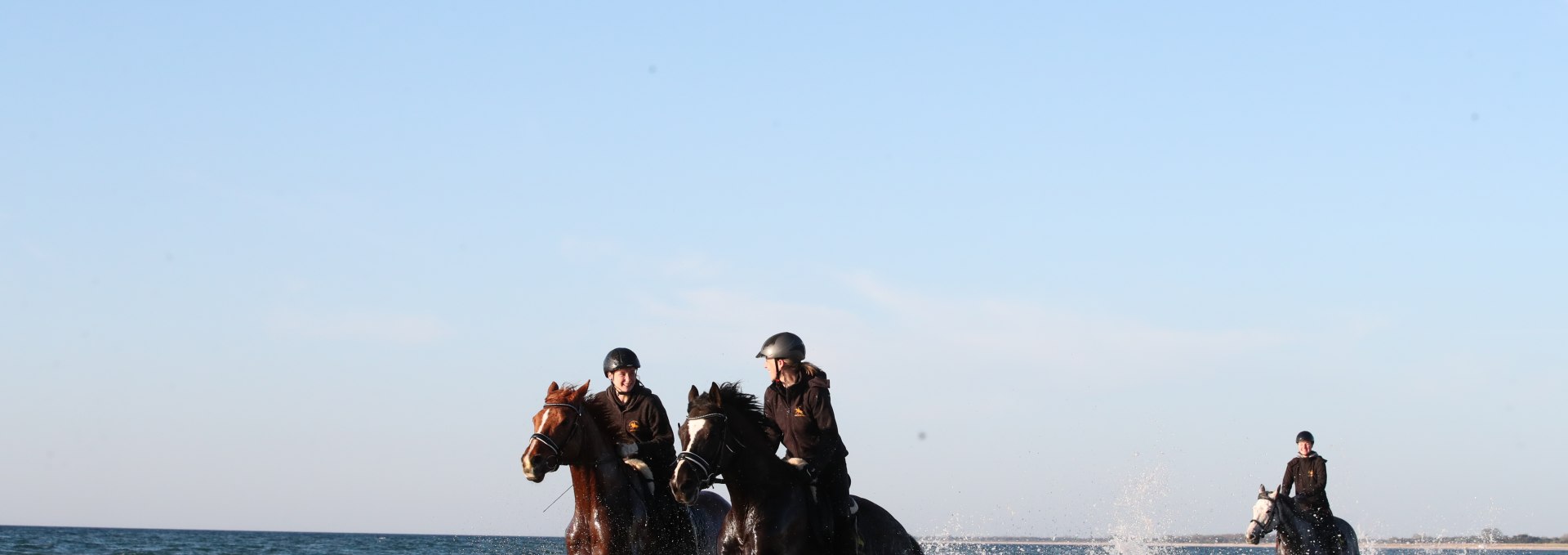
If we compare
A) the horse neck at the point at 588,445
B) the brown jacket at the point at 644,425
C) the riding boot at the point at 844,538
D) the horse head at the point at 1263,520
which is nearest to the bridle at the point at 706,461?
the riding boot at the point at 844,538

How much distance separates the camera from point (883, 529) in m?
12.2

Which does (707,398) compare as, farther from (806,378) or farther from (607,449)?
(607,449)

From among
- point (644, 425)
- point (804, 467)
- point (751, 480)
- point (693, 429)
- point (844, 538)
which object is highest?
point (644, 425)

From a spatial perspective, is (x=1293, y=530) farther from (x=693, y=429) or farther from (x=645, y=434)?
(x=693, y=429)

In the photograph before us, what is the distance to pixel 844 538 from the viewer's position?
38.3 feet

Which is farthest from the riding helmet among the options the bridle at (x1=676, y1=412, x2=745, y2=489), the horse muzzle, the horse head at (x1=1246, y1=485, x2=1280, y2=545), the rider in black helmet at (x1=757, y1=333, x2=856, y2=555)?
the horse head at (x1=1246, y1=485, x2=1280, y2=545)

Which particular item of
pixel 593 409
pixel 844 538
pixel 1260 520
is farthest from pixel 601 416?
pixel 1260 520

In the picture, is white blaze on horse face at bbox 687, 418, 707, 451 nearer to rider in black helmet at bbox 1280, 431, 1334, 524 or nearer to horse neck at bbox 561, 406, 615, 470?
horse neck at bbox 561, 406, 615, 470

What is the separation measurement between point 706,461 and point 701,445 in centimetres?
12

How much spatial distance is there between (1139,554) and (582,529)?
16.4m

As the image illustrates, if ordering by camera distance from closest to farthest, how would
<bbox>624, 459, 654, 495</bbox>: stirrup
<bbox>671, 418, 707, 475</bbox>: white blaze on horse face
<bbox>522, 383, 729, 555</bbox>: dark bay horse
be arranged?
<bbox>671, 418, 707, 475</bbox>: white blaze on horse face
<bbox>522, 383, 729, 555</bbox>: dark bay horse
<bbox>624, 459, 654, 495</bbox>: stirrup

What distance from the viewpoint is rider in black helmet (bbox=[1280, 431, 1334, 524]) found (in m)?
22.5

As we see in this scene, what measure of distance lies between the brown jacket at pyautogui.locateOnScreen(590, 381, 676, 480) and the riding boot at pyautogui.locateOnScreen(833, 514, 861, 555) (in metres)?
1.83

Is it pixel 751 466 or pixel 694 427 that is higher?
pixel 694 427
